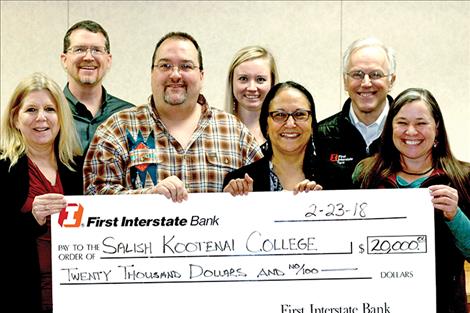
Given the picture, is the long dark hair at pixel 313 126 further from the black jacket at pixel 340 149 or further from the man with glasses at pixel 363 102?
the man with glasses at pixel 363 102

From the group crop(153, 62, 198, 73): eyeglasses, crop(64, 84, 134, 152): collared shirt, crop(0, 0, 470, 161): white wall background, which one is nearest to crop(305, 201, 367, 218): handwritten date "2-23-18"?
crop(153, 62, 198, 73): eyeglasses

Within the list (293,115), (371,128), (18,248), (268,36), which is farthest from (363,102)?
(268,36)

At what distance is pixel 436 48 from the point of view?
5168 mm

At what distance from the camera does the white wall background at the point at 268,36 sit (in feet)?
16.4

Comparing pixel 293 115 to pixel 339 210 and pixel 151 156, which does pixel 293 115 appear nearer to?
pixel 339 210

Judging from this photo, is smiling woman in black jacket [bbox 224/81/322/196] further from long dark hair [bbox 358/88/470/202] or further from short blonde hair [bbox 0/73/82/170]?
short blonde hair [bbox 0/73/82/170]

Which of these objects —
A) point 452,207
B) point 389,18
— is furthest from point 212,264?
point 389,18

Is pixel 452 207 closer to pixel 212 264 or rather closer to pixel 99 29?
pixel 212 264

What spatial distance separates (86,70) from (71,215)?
116 centimetres

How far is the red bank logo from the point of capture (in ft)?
8.93

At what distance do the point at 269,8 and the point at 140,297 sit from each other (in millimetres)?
2926

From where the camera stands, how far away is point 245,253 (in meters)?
2.73

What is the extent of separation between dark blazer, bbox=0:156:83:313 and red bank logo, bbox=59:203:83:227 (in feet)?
0.43

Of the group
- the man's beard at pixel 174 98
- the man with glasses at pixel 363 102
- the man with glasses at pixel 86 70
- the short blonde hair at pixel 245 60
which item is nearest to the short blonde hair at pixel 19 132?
the man's beard at pixel 174 98
